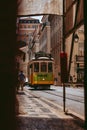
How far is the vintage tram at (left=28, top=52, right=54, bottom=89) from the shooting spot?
114ft

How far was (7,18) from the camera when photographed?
94cm

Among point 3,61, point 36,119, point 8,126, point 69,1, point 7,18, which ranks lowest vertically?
point 36,119

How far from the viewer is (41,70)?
35.2 meters

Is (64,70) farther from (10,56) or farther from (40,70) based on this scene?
(40,70)

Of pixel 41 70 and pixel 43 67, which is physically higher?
pixel 43 67

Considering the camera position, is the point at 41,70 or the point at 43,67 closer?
the point at 43,67

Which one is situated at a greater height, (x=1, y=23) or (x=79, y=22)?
(x=79, y=22)

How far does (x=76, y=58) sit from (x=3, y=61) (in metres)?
54.8

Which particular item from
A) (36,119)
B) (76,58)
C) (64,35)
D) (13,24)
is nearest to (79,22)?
(64,35)

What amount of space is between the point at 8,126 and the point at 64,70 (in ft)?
27.9

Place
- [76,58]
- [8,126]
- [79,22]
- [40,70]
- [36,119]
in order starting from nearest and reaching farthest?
[8,126], [79,22], [36,119], [40,70], [76,58]

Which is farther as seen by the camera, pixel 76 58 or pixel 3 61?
pixel 76 58

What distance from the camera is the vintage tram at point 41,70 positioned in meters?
34.8

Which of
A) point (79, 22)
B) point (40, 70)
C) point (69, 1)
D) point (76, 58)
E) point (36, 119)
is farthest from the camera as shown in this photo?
point (76, 58)
